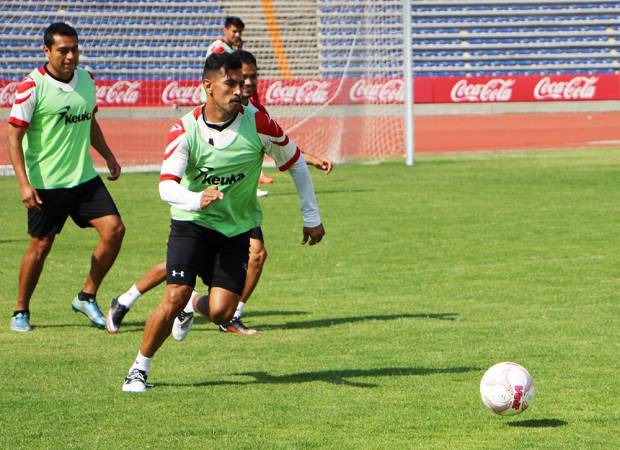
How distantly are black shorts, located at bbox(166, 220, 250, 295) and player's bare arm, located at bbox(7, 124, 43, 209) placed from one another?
6.19 ft

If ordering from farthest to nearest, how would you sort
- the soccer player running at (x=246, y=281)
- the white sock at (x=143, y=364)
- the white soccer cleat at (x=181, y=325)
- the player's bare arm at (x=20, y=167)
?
the soccer player running at (x=246, y=281)
the player's bare arm at (x=20, y=167)
the white soccer cleat at (x=181, y=325)
the white sock at (x=143, y=364)

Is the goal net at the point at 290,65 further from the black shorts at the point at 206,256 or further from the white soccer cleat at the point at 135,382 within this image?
the white soccer cleat at the point at 135,382

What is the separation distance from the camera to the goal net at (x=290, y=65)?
24.2 m

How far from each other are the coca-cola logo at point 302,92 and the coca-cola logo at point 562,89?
14.8 metres

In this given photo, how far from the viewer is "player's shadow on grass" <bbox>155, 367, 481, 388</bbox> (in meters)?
6.98

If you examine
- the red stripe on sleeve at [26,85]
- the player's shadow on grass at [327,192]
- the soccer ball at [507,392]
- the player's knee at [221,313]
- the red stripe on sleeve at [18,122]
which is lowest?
the soccer ball at [507,392]

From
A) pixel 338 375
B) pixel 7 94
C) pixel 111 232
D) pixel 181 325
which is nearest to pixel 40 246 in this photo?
pixel 111 232

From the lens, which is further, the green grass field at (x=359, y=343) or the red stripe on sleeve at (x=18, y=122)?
the red stripe on sleeve at (x=18, y=122)

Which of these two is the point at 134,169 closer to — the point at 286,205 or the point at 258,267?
the point at 286,205

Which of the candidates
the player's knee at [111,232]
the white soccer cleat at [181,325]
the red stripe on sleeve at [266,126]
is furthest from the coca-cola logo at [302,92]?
the red stripe on sleeve at [266,126]

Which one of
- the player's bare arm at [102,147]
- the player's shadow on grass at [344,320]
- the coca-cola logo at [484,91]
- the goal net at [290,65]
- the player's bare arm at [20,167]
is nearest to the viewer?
the player's bare arm at [20,167]

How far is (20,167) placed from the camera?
864 centimetres

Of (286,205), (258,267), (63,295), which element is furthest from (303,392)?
(286,205)

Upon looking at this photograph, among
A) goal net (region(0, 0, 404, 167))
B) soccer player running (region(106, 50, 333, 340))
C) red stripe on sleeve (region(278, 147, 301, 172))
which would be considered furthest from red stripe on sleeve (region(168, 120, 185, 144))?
goal net (region(0, 0, 404, 167))
